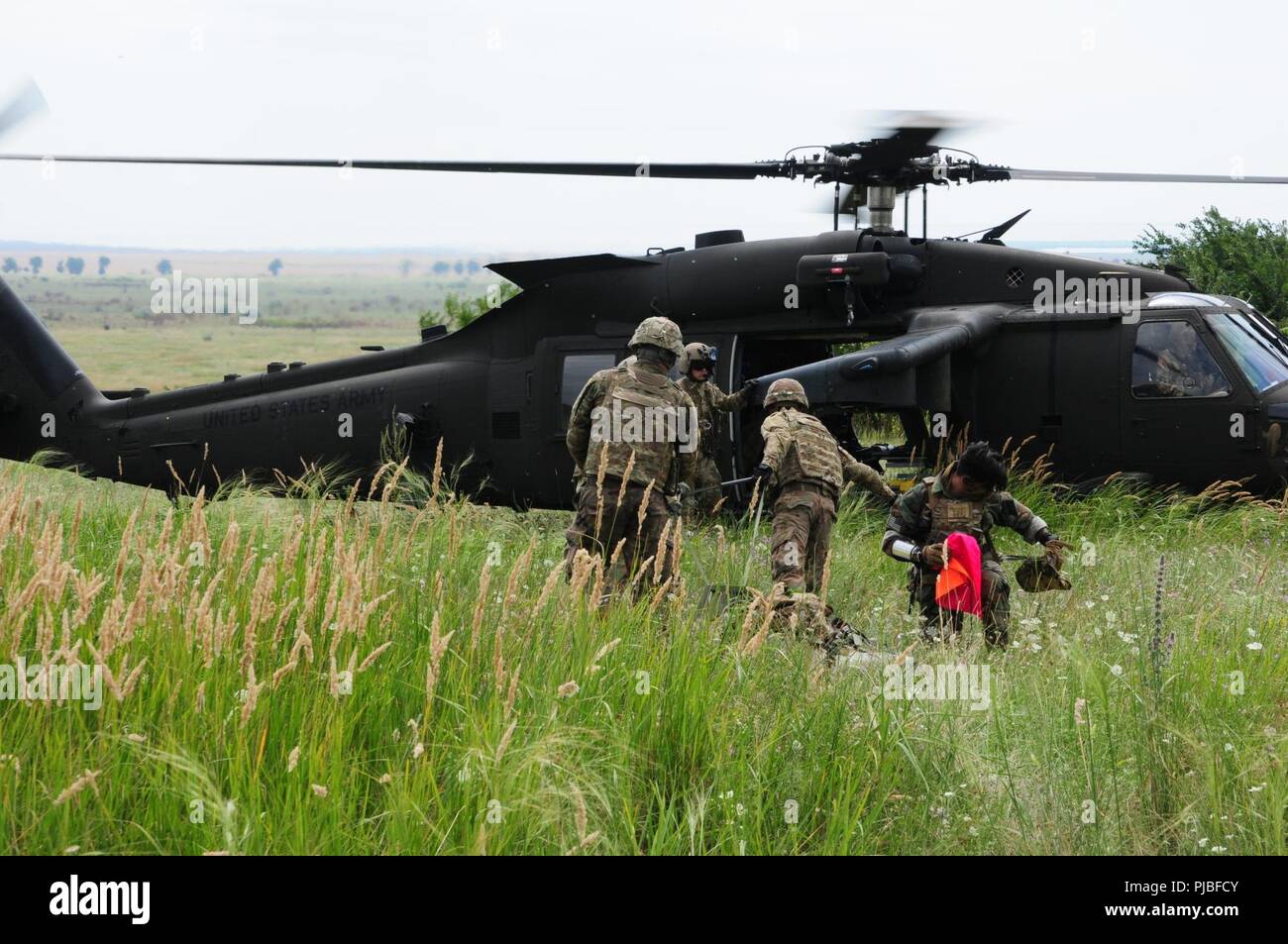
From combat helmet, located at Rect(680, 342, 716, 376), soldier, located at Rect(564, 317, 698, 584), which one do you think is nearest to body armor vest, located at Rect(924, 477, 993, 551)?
soldier, located at Rect(564, 317, 698, 584)

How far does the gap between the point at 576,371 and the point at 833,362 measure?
241 cm

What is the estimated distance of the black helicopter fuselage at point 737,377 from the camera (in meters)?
8.73

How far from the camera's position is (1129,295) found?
9172 mm

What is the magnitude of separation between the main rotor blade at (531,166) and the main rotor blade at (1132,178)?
5.77 feet

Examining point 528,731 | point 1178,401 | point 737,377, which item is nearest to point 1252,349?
point 1178,401

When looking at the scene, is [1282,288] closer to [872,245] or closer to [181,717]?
[872,245]

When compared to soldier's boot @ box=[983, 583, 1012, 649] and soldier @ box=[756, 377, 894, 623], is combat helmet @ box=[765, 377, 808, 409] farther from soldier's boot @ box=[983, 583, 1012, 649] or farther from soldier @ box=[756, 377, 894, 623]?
soldier's boot @ box=[983, 583, 1012, 649]

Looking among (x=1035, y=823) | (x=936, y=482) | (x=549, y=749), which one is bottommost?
(x=1035, y=823)

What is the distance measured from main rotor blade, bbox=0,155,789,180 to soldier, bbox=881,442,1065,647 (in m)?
3.21

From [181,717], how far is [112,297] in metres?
118

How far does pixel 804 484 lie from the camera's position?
6.84 meters
